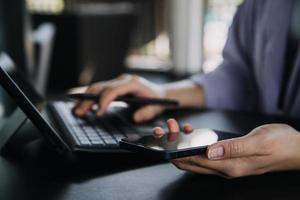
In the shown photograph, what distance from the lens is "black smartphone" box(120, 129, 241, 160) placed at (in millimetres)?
569

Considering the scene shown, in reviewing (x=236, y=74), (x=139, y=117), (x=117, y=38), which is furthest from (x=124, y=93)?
(x=117, y=38)

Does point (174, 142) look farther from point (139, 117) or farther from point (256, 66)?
point (256, 66)

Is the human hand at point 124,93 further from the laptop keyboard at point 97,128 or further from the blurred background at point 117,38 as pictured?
the blurred background at point 117,38

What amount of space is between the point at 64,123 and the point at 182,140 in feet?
0.88

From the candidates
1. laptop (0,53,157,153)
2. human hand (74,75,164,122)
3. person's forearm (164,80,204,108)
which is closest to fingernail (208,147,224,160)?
laptop (0,53,157,153)

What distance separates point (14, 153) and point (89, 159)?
0.12m

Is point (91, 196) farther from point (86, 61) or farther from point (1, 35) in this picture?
point (86, 61)

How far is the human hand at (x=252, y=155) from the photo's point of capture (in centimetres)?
59

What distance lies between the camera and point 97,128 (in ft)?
2.63

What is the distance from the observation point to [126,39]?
10.5ft

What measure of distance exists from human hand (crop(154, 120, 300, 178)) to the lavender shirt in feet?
1.33

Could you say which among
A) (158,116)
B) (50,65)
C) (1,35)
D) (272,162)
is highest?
(272,162)

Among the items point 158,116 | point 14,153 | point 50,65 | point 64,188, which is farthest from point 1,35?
point 64,188

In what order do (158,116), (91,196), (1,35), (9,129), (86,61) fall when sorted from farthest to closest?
1. (86,61)
2. (1,35)
3. (158,116)
4. (9,129)
5. (91,196)
